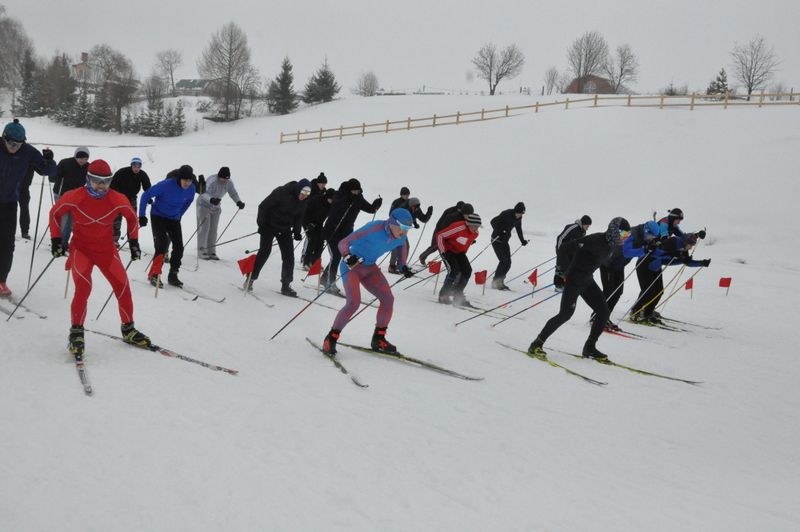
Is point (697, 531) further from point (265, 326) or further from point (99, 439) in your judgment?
point (265, 326)

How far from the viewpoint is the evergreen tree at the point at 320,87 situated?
2160 inches

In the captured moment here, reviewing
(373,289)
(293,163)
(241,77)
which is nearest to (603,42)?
(241,77)

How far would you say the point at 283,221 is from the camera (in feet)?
28.1

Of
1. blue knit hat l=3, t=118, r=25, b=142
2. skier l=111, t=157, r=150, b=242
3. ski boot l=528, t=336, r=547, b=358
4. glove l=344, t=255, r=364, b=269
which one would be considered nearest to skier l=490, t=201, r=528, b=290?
ski boot l=528, t=336, r=547, b=358

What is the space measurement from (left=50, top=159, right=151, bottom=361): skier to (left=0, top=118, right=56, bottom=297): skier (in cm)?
147

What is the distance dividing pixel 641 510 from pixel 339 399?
7.65ft

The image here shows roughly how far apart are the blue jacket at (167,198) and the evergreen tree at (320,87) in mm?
49643

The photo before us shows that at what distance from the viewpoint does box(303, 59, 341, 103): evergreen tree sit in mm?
54875

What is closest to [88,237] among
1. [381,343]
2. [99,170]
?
[99,170]

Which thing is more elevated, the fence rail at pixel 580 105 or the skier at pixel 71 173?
the fence rail at pixel 580 105

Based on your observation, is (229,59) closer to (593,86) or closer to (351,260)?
(593,86)

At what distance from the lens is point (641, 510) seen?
3.25m

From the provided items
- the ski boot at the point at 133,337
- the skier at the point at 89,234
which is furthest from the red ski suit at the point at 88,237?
the ski boot at the point at 133,337

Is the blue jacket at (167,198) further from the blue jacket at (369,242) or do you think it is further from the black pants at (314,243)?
the blue jacket at (369,242)
